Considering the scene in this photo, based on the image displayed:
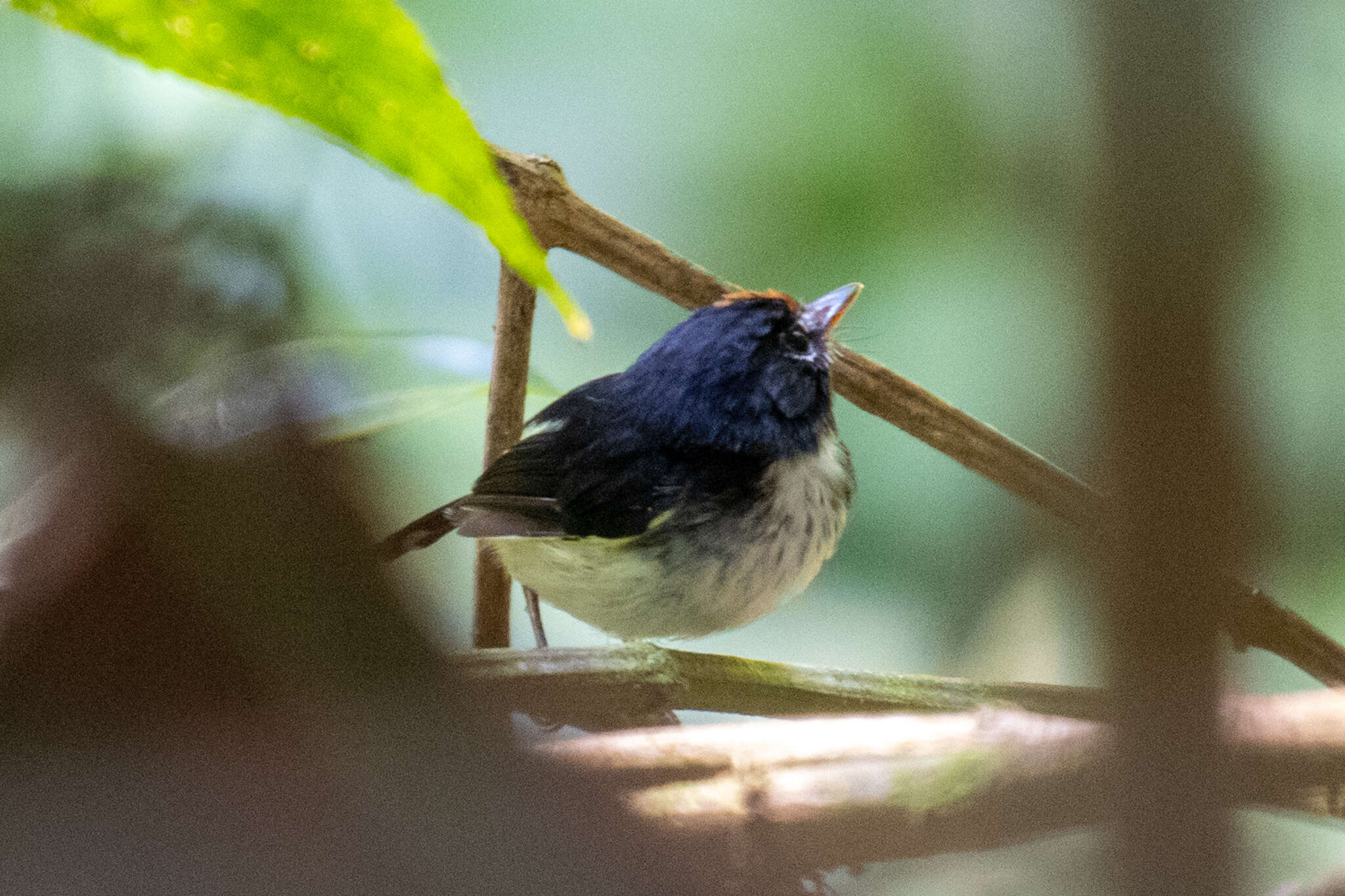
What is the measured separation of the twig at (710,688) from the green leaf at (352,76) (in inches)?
8.1

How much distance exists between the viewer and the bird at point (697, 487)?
0.53 m

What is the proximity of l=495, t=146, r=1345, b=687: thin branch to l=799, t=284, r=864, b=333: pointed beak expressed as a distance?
0.07 feet

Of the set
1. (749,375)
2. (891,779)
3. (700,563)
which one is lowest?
(891,779)

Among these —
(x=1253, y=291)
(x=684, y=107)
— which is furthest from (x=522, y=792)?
(x=684, y=107)

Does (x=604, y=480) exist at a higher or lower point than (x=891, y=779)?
higher

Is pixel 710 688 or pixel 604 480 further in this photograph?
pixel 604 480

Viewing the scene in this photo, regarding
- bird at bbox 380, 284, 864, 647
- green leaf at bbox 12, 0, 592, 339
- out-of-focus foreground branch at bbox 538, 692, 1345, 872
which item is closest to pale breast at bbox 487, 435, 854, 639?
bird at bbox 380, 284, 864, 647

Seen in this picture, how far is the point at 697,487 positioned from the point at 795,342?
97 millimetres

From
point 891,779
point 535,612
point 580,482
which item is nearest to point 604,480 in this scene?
point 580,482

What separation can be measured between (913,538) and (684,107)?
0.31 metres

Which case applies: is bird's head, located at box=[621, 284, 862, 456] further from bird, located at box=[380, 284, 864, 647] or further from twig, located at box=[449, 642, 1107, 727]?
twig, located at box=[449, 642, 1107, 727]

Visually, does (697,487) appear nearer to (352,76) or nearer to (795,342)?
(795,342)

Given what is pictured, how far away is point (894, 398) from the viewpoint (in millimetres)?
532

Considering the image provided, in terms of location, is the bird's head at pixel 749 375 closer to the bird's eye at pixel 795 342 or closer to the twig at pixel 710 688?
the bird's eye at pixel 795 342
